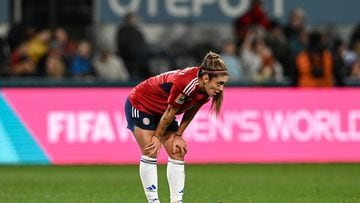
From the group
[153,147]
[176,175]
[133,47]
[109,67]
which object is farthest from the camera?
[133,47]

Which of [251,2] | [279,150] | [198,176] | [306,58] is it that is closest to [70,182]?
[198,176]

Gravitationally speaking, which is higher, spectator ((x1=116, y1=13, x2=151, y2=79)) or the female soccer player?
the female soccer player

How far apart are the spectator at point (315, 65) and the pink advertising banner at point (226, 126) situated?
0.85 m

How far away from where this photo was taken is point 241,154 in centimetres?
1980

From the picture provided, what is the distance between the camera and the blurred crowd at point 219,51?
69.5ft

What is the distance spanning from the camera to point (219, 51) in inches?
944

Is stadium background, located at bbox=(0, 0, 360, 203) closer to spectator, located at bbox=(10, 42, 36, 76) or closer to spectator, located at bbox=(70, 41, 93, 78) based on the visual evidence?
spectator, located at bbox=(10, 42, 36, 76)

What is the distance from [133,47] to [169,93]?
1147 cm

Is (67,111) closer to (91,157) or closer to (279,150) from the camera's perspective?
(91,157)

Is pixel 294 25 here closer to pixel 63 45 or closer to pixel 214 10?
pixel 214 10

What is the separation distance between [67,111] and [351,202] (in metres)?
7.71

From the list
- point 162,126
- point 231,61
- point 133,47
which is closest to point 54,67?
point 133,47

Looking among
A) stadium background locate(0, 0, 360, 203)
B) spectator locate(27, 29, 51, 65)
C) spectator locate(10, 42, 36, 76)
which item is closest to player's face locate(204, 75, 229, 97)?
stadium background locate(0, 0, 360, 203)

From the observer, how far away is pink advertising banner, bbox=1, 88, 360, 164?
64.1 ft
